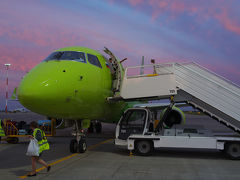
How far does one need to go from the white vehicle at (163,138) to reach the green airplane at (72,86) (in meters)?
1.08

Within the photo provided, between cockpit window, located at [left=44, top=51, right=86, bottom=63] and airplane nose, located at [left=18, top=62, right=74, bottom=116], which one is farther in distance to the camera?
cockpit window, located at [left=44, top=51, right=86, bottom=63]

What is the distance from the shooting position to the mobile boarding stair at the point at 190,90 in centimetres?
895

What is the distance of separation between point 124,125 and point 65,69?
11.7 feet

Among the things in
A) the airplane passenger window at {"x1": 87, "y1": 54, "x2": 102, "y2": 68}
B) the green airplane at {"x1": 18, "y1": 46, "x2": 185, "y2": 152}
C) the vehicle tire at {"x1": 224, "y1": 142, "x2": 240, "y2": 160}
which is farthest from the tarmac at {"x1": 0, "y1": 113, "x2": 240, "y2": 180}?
the airplane passenger window at {"x1": 87, "y1": 54, "x2": 102, "y2": 68}

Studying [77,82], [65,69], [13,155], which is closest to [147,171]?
[77,82]

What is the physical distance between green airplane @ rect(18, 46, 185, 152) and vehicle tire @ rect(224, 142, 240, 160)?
4.45m

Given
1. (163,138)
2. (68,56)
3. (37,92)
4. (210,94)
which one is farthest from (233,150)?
(37,92)

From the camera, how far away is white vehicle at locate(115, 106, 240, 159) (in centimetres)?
855

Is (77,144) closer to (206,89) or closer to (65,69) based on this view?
(65,69)

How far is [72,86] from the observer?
7246mm

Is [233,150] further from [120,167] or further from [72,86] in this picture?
[72,86]

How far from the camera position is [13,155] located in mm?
9055

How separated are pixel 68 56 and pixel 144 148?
4.25 m

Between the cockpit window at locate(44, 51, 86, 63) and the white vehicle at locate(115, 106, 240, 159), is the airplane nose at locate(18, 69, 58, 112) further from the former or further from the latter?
the white vehicle at locate(115, 106, 240, 159)
